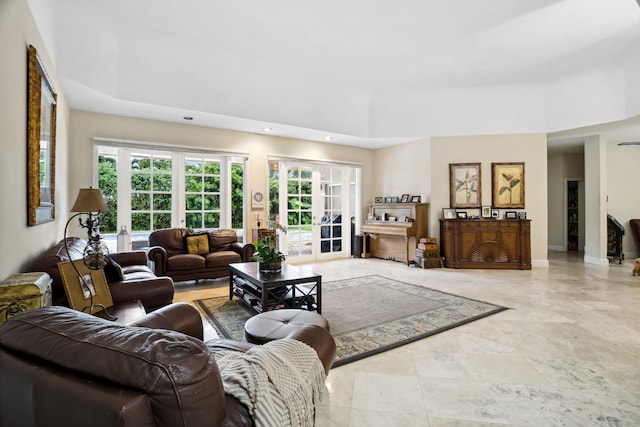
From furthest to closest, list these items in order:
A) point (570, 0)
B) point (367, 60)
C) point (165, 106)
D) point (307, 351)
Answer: point (367, 60) → point (165, 106) → point (570, 0) → point (307, 351)

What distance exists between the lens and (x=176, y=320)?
188 centimetres

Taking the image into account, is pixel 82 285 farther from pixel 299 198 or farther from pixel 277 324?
pixel 299 198

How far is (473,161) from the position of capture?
6.82m

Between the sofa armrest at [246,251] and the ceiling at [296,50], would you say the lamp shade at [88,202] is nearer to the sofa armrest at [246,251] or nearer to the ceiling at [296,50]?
the ceiling at [296,50]

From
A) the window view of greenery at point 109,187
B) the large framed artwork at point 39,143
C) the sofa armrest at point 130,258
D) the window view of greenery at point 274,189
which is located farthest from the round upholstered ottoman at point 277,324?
the window view of greenery at point 274,189

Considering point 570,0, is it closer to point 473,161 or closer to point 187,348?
point 473,161

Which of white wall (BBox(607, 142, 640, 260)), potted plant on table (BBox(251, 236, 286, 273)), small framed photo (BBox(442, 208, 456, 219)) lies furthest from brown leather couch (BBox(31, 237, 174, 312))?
white wall (BBox(607, 142, 640, 260))

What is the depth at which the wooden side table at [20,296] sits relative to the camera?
154 centimetres

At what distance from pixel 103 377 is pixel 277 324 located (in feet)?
4.82

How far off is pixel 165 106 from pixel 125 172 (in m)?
1.39

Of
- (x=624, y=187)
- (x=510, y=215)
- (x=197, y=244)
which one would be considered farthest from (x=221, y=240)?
(x=624, y=187)

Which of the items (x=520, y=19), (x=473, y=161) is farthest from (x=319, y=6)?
(x=473, y=161)

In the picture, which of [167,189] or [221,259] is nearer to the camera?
[221,259]

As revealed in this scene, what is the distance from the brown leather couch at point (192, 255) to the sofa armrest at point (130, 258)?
0.36 meters
